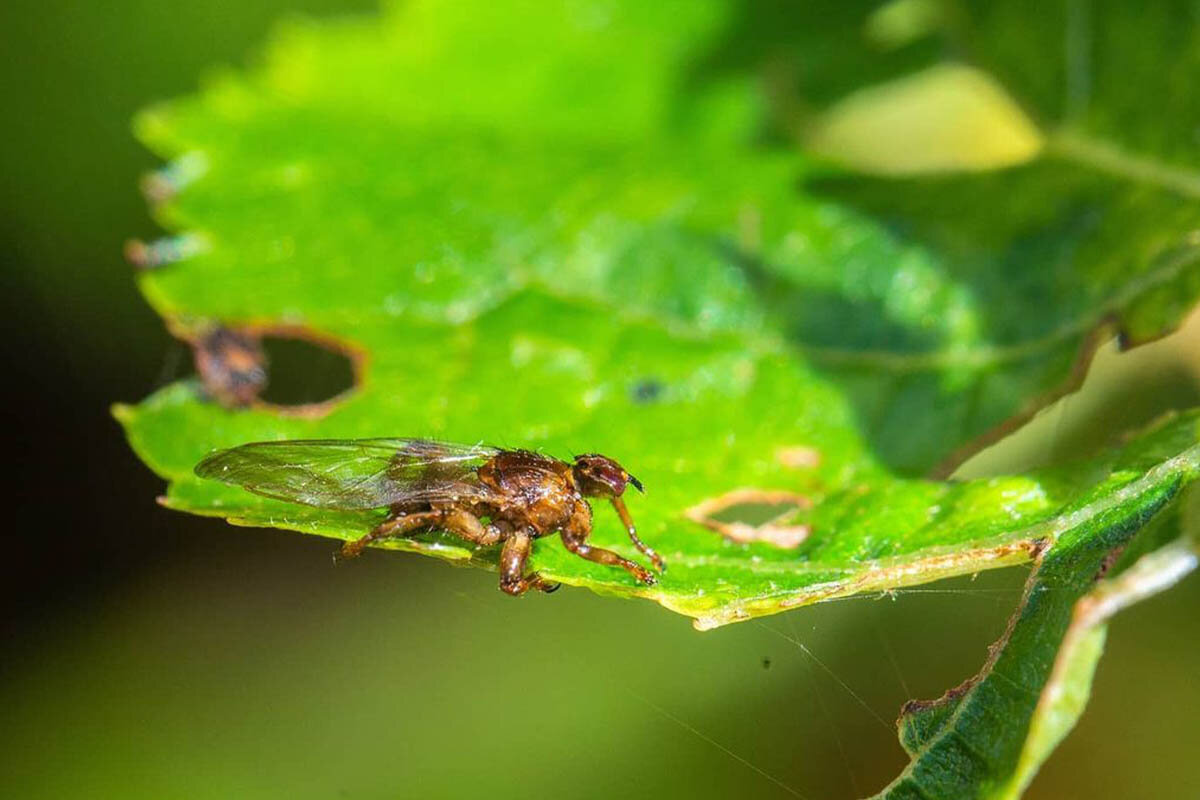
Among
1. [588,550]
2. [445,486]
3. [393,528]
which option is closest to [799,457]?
[588,550]

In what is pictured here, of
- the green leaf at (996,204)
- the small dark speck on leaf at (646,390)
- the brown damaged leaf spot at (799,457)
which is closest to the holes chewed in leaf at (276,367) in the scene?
the small dark speck on leaf at (646,390)

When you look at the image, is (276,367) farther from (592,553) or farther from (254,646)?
(592,553)

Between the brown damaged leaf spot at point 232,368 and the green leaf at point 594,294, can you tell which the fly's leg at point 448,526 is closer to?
the green leaf at point 594,294

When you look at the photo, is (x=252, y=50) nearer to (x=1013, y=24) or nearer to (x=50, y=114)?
(x=50, y=114)

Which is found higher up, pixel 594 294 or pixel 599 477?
pixel 594 294

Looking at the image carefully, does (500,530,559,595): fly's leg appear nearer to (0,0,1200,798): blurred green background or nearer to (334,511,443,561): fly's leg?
(334,511,443,561): fly's leg

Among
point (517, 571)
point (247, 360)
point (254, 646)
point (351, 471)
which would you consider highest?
point (247, 360)
